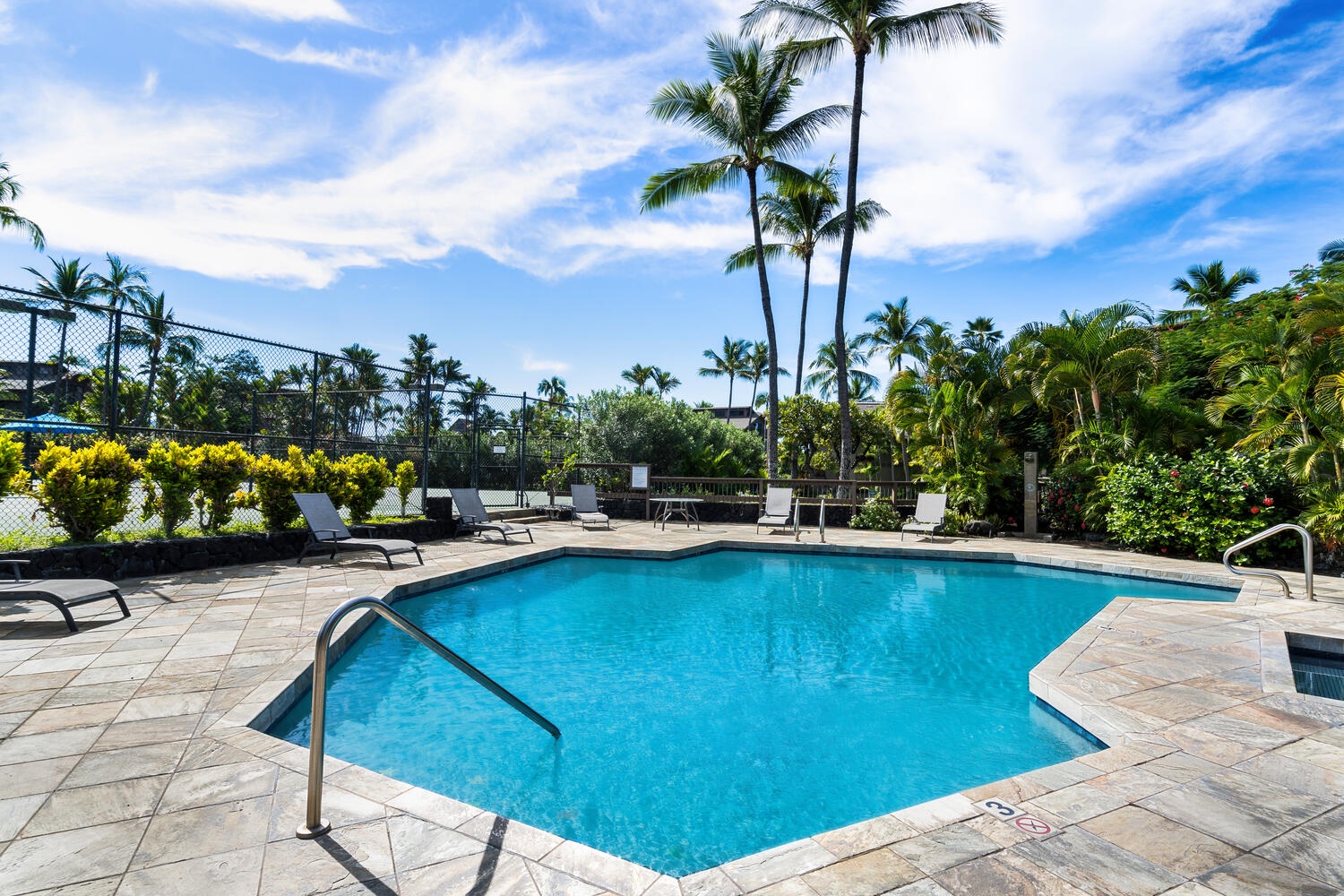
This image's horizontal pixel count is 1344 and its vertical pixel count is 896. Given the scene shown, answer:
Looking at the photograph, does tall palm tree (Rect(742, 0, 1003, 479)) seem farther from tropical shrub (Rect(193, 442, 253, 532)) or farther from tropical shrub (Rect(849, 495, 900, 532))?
tropical shrub (Rect(193, 442, 253, 532))

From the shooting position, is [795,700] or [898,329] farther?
[898,329]

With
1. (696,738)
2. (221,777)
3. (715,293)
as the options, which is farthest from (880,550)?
(715,293)

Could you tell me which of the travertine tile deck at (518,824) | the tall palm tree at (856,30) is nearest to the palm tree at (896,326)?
the tall palm tree at (856,30)

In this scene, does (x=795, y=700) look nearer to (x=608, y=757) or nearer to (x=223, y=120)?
(x=608, y=757)

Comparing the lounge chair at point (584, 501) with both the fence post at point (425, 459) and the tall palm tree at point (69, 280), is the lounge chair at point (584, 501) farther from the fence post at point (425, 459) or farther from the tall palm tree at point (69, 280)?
the tall palm tree at point (69, 280)

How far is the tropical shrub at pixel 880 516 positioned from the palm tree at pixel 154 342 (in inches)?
471

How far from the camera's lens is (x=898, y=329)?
31906 mm

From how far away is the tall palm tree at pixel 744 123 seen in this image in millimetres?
16391

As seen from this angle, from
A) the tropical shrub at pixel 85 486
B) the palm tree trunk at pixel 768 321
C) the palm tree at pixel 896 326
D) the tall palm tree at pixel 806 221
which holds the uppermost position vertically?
the tall palm tree at pixel 806 221

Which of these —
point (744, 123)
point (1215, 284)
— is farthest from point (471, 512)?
point (1215, 284)

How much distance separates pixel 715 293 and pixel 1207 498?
64.0 ft

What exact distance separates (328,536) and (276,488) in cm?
112

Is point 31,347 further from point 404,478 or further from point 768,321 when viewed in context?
point 768,321

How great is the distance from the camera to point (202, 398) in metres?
8.77
